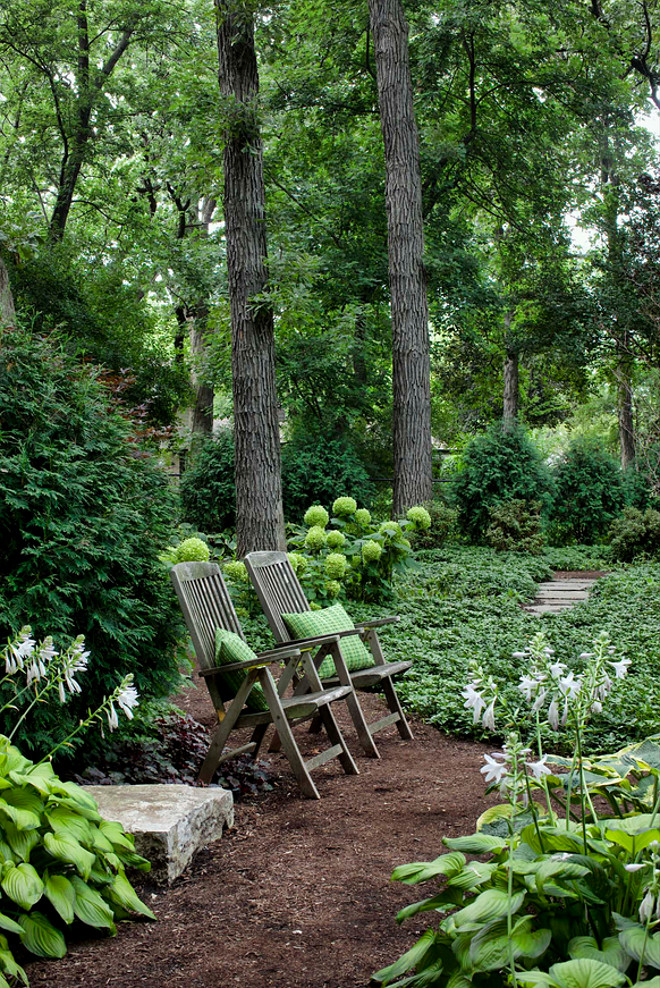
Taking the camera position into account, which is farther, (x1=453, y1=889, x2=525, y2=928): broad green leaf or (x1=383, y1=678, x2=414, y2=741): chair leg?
(x1=383, y1=678, x2=414, y2=741): chair leg

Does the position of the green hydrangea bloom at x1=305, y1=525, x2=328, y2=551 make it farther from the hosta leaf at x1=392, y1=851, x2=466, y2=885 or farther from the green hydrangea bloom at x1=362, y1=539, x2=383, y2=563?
the hosta leaf at x1=392, y1=851, x2=466, y2=885

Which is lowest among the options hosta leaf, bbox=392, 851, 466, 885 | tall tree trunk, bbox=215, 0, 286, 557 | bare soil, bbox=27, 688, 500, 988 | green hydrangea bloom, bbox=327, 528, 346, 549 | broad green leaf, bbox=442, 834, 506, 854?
bare soil, bbox=27, 688, 500, 988

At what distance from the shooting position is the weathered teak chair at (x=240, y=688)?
3.75 metres

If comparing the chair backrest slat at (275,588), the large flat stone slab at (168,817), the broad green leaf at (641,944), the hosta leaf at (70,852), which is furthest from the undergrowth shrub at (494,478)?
the broad green leaf at (641,944)

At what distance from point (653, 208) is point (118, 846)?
15756mm

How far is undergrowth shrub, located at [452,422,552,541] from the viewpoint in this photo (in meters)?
13.0

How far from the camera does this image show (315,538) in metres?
7.57

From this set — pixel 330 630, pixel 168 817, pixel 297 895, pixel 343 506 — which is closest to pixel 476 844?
pixel 297 895

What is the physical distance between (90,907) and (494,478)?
36.6 ft

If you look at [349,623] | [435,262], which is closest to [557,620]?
[349,623]

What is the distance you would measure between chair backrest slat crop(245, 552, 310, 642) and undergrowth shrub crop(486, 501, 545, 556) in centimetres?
721

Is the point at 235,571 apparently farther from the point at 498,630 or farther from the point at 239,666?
the point at 239,666

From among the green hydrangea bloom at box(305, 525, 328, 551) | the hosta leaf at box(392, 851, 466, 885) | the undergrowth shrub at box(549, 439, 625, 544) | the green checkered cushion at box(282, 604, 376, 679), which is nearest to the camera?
the hosta leaf at box(392, 851, 466, 885)

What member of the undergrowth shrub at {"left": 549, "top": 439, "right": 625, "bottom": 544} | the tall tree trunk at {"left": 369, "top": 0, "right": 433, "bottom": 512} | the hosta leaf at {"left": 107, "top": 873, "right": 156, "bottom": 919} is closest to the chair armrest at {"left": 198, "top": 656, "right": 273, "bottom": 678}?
the hosta leaf at {"left": 107, "top": 873, "right": 156, "bottom": 919}
